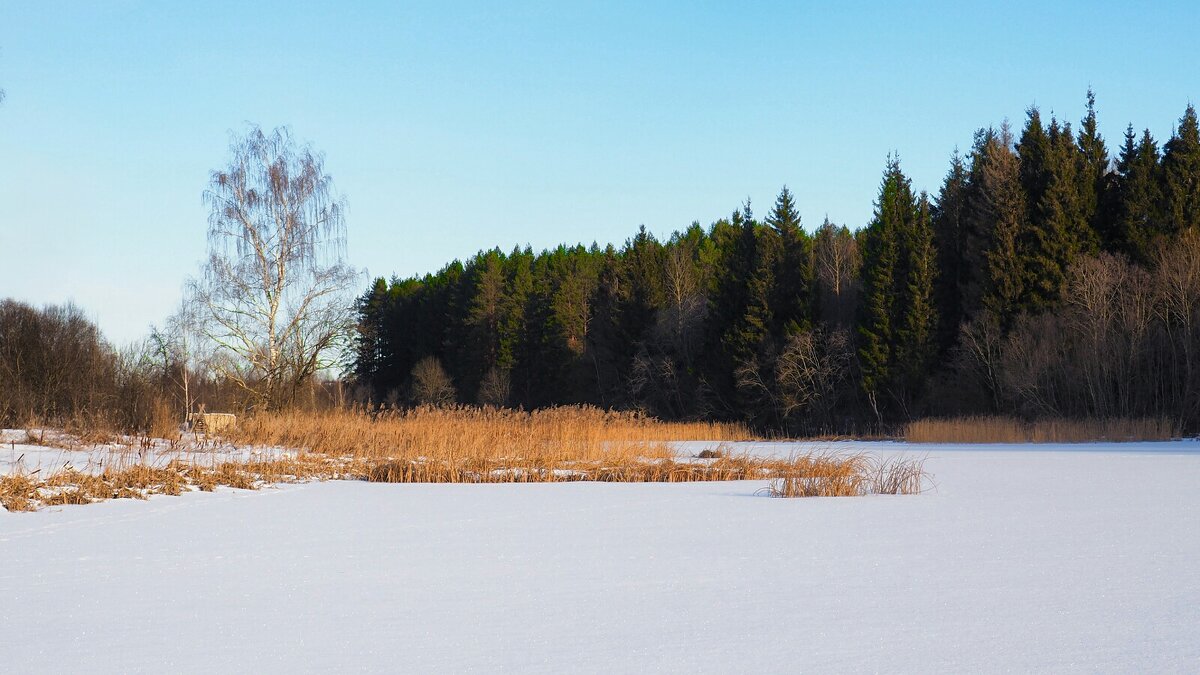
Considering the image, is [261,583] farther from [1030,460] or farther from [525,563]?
[1030,460]

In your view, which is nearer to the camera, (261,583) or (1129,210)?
(261,583)

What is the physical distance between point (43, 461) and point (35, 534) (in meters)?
5.15

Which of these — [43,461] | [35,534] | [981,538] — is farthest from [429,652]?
[43,461]

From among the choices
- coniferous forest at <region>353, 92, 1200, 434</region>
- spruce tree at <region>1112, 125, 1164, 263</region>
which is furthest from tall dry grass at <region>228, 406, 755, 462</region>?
spruce tree at <region>1112, 125, 1164, 263</region>

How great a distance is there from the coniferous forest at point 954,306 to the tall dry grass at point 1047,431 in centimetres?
289

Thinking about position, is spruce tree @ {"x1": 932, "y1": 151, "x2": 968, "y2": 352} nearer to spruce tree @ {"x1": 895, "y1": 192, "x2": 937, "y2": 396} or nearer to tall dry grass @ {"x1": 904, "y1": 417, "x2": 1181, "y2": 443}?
spruce tree @ {"x1": 895, "y1": 192, "x2": 937, "y2": 396}

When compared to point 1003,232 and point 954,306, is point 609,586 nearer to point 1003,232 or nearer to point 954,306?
point 1003,232

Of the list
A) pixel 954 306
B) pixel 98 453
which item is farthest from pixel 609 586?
pixel 954 306

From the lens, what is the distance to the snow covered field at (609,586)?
4.01m

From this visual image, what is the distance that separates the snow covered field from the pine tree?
27468 millimetres

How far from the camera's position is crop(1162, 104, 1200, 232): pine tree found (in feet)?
110

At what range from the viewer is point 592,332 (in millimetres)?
54812

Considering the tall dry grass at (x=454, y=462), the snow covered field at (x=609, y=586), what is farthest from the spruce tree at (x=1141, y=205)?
the snow covered field at (x=609, y=586)

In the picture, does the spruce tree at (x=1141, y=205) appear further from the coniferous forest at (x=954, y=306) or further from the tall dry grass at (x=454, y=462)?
the tall dry grass at (x=454, y=462)
